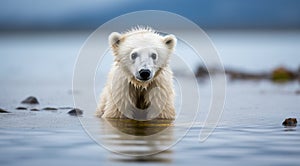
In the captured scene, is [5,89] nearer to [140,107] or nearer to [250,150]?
[140,107]

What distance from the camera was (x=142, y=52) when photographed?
12141 millimetres

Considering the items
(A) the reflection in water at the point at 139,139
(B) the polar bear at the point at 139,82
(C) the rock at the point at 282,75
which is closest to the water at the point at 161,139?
(A) the reflection in water at the point at 139,139

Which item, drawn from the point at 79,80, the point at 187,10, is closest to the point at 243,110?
the point at 79,80

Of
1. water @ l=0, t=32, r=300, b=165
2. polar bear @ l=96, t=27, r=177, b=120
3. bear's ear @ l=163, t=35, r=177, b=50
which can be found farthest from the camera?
bear's ear @ l=163, t=35, r=177, b=50

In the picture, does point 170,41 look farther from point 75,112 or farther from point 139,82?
point 75,112

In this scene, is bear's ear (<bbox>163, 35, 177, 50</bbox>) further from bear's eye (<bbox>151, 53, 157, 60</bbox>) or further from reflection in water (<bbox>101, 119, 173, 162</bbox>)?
reflection in water (<bbox>101, 119, 173, 162</bbox>)

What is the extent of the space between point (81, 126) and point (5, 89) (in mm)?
Result: 10230

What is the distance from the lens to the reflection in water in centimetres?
887

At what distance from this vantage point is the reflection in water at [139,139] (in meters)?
8.87

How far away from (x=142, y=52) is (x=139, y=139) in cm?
228

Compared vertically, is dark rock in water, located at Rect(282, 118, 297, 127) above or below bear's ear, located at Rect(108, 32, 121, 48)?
below

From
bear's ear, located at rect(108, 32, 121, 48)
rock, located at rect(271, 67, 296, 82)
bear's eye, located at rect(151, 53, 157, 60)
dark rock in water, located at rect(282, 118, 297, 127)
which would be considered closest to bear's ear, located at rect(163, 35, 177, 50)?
Result: bear's eye, located at rect(151, 53, 157, 60)

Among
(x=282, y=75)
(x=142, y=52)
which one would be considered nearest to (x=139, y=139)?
(x=142, y=52)

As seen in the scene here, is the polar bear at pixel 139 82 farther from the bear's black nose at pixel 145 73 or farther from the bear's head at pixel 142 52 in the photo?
the bear's black nose at pixel 145 73
